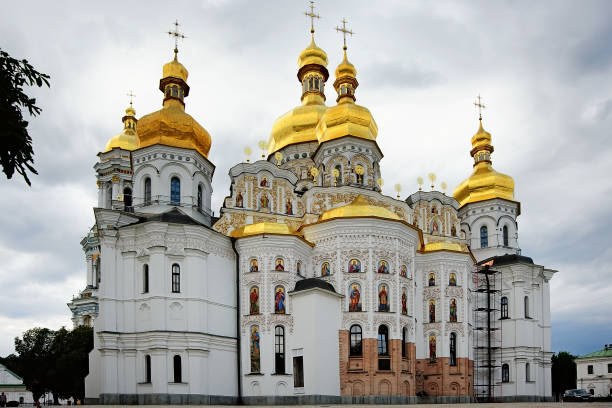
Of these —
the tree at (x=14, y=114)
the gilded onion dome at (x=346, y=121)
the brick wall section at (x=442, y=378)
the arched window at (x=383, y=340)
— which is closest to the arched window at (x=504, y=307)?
the brick wall section at (x=442, y=378)

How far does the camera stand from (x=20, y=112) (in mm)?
12188

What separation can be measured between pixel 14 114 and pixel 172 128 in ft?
72.5

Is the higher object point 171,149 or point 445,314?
point 171,149

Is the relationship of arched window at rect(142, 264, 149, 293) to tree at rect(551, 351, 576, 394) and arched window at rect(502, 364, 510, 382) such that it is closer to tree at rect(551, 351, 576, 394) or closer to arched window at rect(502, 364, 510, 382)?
arched window at rect(502, 364, 510, 382)

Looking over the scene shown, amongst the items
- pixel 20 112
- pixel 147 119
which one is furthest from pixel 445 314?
pixel 20 112

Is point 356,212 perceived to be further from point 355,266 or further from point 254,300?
point 254,300

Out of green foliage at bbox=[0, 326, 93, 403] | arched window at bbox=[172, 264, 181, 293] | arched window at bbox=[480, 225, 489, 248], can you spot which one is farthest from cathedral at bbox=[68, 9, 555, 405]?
green foliage at bbox=[0, 326, 93, 403]

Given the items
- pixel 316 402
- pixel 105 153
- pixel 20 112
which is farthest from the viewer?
pixel 105 153

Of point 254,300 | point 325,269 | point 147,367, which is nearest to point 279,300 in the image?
point 254,300

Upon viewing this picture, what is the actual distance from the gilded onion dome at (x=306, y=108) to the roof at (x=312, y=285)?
1541 centimetres

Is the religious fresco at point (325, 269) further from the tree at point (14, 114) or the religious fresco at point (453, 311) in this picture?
the tree at point (14, 114)

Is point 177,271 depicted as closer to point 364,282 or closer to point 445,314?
point 364,282

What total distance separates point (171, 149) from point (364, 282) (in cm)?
1153

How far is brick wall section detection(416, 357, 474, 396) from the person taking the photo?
109ft
